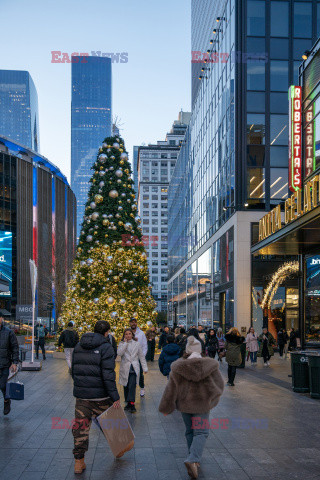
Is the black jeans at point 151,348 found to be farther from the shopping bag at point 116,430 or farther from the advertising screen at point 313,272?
the shopping bag at point 116,430

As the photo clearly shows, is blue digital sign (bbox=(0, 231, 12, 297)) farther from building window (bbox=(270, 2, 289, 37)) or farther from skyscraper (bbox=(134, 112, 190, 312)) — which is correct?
skyscraper (bbox=(134, 112, 190, 312))

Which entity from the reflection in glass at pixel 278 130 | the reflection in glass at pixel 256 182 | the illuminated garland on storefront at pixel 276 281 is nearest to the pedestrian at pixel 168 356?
the illuminated garland on storefront at pixel 276 281

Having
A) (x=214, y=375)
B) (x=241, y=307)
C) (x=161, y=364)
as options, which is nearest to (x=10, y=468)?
(x=214, y=375)

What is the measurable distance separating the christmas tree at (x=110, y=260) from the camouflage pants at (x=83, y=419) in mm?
15506

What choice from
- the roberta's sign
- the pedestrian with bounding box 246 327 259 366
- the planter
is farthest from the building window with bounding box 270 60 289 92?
the planter

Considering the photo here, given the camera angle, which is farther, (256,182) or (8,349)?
(256,182)

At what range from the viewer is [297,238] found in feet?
62.2

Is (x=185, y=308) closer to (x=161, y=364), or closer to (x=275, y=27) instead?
(x=275, y=27)

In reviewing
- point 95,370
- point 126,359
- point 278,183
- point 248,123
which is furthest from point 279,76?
point 95,370

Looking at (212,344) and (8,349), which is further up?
(8,349)

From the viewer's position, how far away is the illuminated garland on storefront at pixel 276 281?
2968cm

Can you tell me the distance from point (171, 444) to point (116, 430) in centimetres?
163

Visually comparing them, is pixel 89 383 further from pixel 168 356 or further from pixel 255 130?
pixel 255 130

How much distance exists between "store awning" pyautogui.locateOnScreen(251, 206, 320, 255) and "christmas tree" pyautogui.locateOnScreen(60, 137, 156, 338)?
543cm
